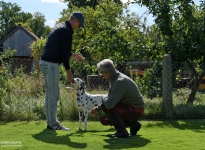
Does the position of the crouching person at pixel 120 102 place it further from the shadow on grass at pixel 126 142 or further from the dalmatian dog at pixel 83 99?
the dalmatian dog at pixel 83 99

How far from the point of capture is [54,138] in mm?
6629

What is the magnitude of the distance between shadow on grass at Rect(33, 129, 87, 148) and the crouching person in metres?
0.71

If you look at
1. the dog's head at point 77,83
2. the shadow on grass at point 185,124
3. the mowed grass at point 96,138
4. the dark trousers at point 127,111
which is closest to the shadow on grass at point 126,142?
the mowed grass at point 96,138

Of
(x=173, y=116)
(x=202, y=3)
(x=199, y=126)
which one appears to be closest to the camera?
(x=199, y=126)

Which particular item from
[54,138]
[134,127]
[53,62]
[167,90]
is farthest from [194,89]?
[54,138]

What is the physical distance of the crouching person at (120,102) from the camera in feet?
22.3

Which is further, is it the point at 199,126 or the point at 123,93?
the point at 199,126

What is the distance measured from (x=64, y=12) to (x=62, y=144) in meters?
28.4

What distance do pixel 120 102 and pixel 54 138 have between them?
4.16 ft

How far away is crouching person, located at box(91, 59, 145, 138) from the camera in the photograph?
6.80m

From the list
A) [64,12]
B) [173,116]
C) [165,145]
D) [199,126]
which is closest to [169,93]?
[173,116]

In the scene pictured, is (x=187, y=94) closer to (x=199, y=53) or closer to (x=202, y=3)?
(x=199, y=53)

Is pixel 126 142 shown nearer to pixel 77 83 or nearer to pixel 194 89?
pixel 77 83

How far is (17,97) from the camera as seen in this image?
10039mm
